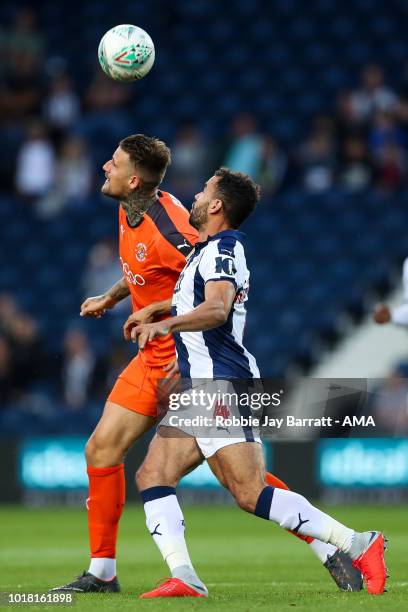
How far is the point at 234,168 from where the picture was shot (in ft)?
52.8

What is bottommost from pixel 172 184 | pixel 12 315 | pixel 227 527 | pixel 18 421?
pixel 227 527

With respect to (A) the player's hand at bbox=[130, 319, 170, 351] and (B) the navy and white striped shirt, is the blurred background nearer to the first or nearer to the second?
(B) the navy and white striped shirt

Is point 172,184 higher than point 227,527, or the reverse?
→ point 172,184

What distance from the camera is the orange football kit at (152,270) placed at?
692 centimetres

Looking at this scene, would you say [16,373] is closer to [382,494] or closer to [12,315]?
[12,315]

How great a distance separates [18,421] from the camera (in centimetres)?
1502

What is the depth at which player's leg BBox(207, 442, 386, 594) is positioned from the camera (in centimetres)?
624

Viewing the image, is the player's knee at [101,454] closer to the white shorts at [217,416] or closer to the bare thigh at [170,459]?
the bare thigh at [170,459]

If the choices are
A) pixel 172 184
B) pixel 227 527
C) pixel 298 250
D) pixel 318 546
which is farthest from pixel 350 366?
pixel 318 546

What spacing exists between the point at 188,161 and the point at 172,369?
9.82m

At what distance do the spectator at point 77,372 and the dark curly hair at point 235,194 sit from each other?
8729 millimetres

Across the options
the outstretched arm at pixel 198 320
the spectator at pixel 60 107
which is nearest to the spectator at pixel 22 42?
the spectator at pixel 60 107

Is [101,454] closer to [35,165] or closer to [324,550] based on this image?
[324,550]

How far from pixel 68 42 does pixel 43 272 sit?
3.75 metres
